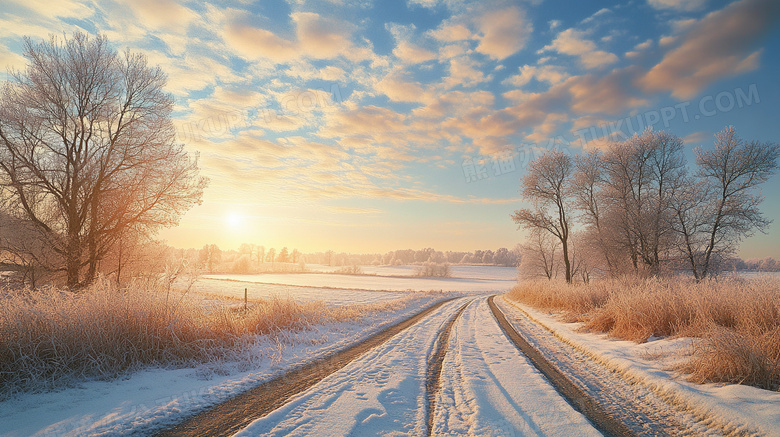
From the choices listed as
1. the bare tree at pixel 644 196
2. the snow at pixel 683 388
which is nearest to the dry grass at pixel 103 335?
the snow at pixel 683 388

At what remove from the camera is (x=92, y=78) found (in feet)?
39.3

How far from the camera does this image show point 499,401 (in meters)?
4.24

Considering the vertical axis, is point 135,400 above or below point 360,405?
above

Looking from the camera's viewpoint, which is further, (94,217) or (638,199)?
(638,199)

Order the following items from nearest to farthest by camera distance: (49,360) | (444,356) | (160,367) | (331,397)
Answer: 1. (331,397)
2. (49,360)
3. (160,367)
4. (444,356)

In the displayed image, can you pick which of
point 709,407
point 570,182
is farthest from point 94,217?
point 570,182

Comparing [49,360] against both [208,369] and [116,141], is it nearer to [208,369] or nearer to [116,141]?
[208,369]

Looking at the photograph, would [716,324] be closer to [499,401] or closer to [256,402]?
[499,401]

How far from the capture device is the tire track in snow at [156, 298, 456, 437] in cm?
346

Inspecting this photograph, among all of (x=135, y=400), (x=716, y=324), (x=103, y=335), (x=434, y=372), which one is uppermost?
(x=103, y=335)

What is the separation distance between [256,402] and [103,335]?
3.51 meters

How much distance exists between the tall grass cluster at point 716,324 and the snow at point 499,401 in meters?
2.54

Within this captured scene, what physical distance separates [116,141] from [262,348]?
12.1m

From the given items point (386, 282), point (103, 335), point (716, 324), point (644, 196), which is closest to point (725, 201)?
point (644, 196)
